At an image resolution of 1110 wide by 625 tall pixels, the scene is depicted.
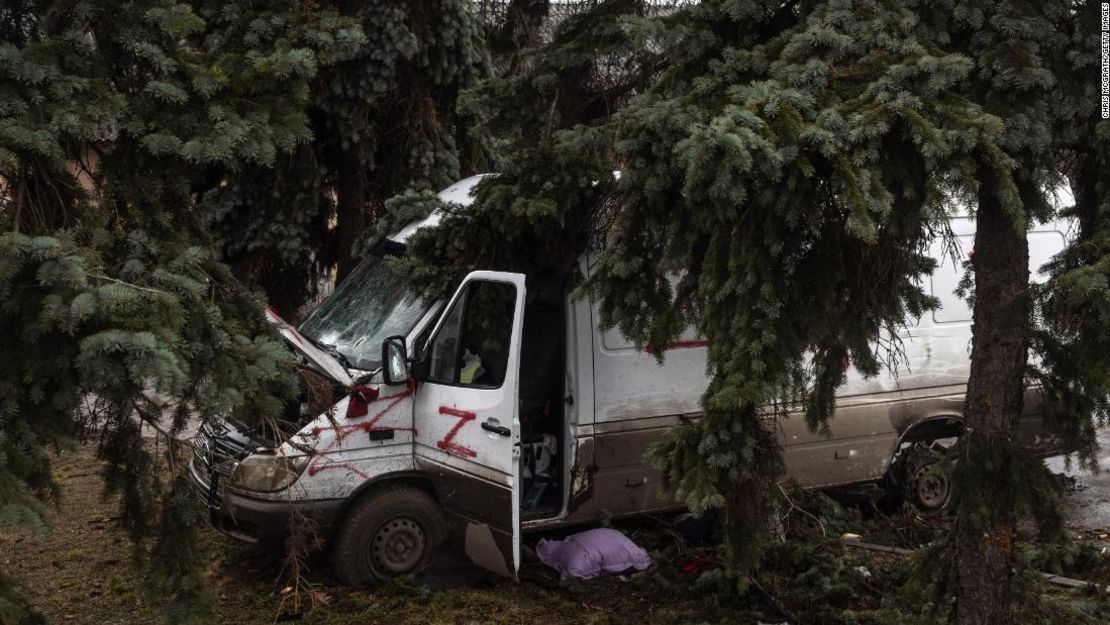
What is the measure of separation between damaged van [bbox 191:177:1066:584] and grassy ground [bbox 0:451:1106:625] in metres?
0.28

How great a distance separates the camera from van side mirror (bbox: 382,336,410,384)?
6262 millimetres

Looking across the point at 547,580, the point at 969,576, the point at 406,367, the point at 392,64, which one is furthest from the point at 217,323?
the point at 392,64

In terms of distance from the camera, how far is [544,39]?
295 inches

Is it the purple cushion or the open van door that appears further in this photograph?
the purple cushion

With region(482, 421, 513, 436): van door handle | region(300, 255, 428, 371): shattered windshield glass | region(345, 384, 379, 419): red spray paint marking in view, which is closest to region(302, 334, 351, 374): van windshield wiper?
region(300, 255, 428, 371): shattered windshield glass

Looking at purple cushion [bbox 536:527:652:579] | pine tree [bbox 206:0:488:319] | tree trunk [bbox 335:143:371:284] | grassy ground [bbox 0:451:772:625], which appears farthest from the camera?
tree trunk [bbox 335:143:371:284]

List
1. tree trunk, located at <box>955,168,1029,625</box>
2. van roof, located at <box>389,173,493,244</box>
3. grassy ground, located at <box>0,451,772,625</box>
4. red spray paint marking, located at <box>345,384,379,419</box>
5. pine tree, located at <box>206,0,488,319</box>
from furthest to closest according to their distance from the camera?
pine tree, located at <box>206,0,488,319</box>
van roof, located at <box>389,173,493,244</box>
red spray paint marking, located at <box>345,384,379,419</box>
grassy ground, located at <box>0,451,772,625</box>
tree trunk, located at <box>955,168,1029,625</box>

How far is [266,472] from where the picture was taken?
6344 mm

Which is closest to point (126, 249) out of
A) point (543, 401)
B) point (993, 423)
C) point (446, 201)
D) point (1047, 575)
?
point (446, 201)

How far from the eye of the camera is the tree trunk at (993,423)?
4828mm

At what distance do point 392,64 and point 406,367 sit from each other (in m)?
3.35

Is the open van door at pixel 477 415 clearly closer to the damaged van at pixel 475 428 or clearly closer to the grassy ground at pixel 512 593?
the damaged van at pixel 475 428

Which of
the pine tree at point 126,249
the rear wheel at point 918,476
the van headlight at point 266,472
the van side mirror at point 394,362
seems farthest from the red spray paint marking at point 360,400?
the rear wheel at point 918,476

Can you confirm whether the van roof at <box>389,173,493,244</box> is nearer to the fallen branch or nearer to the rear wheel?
the fallen branch
